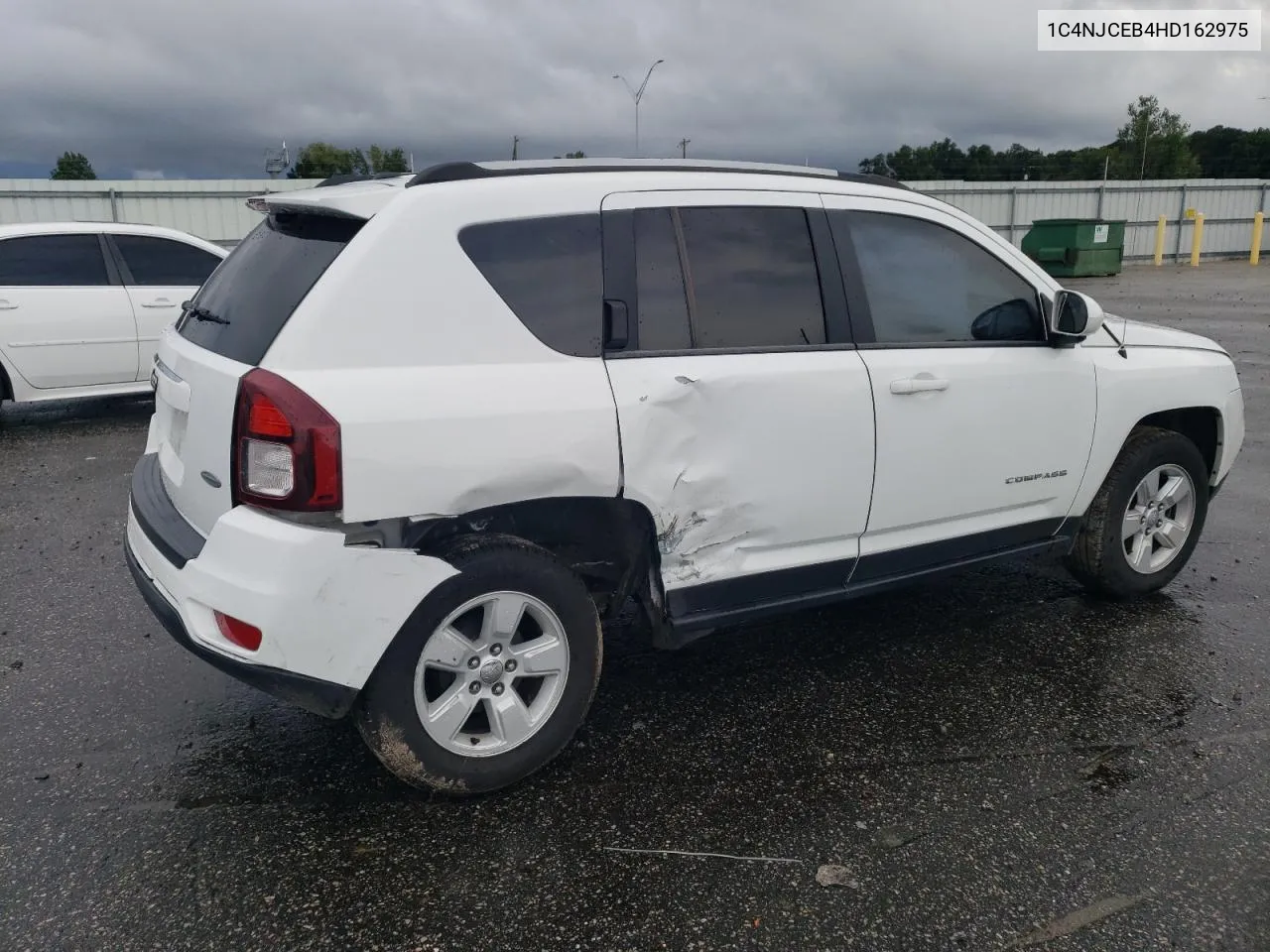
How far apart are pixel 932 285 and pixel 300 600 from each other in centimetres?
256

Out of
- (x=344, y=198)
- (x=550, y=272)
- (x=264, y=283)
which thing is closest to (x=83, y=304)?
(x=264, y=283)

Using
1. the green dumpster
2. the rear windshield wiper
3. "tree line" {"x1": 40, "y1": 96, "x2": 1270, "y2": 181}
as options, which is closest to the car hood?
the rear windshield wiper

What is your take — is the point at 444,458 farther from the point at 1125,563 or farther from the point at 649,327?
the point at 1125,563

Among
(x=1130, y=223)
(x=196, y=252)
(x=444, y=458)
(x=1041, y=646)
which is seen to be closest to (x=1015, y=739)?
(x=1041, y=646)

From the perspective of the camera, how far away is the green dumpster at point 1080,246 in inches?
1017

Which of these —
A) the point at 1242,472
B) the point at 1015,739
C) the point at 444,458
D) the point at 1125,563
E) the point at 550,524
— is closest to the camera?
the point at 444,458

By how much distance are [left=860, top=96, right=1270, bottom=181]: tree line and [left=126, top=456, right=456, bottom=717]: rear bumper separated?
6419 centimetres

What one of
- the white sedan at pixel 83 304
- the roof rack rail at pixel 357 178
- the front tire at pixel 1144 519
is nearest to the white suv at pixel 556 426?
the roof rack rail at pixel 357 178

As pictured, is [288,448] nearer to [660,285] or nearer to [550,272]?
[550,272]

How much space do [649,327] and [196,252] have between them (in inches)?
287

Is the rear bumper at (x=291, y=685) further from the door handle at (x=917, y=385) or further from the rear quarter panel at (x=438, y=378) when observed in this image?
the door handle at (x=917, y=385)

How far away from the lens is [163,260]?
8.93 m

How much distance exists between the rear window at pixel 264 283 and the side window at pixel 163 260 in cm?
584

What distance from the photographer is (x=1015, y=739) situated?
3.41 m
